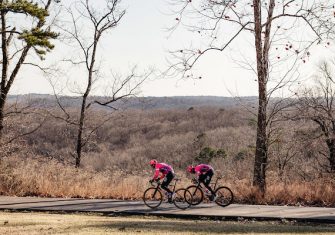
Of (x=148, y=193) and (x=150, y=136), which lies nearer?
(x=148, y=193)

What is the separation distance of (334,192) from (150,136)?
5576 cm

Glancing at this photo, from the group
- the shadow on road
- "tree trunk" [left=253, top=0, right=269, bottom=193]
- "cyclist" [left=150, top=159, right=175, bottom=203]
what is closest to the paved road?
"cyclist" [left=150, top=159, right=175, bottom=203]

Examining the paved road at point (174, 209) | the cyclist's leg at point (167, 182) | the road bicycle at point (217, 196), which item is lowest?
the paved road at point (174, 209)

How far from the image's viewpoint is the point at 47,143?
7138 cm

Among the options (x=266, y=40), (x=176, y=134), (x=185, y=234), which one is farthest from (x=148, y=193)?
(x=176, y=134)

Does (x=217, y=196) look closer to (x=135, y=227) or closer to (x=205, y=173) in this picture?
(x=205, y=173)

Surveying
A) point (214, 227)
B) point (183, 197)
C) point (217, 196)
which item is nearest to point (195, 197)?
point (183, 197)

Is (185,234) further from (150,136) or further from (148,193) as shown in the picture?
(150,136)

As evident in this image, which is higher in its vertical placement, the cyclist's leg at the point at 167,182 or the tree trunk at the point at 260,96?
the tree trunk at the point at 260,96

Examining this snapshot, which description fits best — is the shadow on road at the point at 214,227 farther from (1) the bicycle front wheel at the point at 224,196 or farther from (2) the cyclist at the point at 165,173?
(1) the bicycle front wheel at the point at 224,196

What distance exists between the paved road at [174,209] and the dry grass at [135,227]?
0.80 m

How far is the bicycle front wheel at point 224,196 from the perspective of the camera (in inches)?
650

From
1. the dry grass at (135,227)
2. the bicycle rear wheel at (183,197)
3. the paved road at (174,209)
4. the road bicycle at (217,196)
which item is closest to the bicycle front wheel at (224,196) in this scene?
the road bicycle at (217,196)

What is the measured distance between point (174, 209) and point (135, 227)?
13.2 feet
